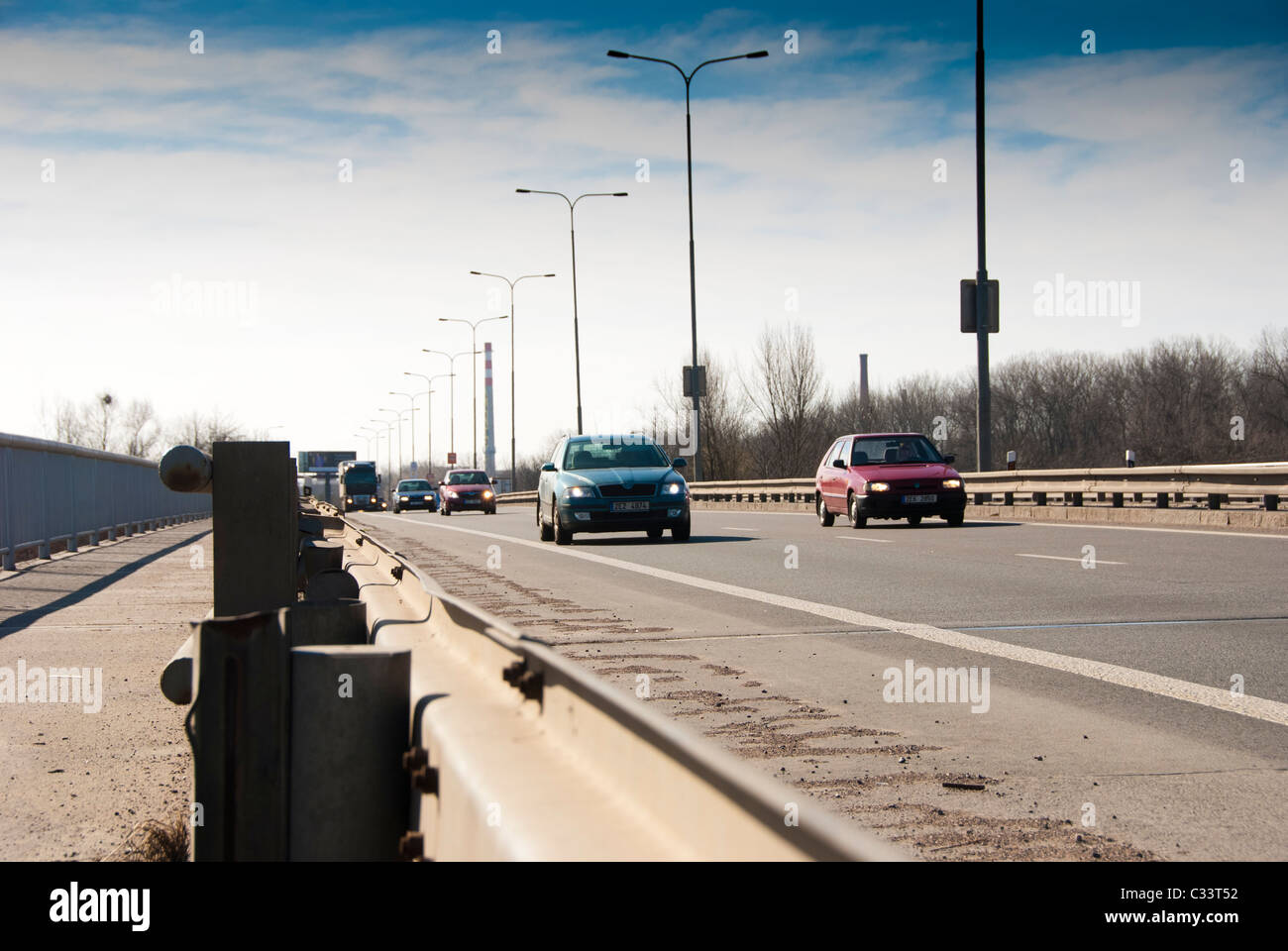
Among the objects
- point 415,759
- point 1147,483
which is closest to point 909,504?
point 1147,483

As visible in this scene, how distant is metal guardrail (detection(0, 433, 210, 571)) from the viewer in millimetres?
14805

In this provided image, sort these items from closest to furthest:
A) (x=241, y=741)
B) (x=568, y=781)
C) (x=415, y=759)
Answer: (x=568, y=781), (x=415, y=759), (x=241, y=741)

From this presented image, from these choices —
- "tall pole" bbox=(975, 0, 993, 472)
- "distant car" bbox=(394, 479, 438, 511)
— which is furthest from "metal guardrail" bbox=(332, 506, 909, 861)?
"distant car" bbox=(394, 479, 438, 511)

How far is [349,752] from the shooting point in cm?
305

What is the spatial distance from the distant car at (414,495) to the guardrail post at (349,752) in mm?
56141

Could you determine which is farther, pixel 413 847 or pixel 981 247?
pixel 981 247

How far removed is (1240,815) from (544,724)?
2.78 metres

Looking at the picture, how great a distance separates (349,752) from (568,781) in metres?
0.88

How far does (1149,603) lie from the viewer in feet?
34.5

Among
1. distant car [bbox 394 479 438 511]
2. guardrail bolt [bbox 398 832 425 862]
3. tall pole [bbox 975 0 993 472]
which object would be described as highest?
tall pole [bbox 975 0 993 472]

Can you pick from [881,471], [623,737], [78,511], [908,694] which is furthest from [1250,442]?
[623,737]

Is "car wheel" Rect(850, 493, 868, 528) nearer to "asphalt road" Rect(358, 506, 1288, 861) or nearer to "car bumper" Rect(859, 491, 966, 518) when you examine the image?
"car bumper" Rect(859, 491, 966, 518)

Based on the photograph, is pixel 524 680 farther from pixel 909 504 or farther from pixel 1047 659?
pixel 909 504
